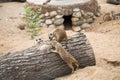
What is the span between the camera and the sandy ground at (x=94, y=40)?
5.39 meters

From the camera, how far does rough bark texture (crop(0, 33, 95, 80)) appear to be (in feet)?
16.8

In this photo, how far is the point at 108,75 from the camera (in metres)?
5.23

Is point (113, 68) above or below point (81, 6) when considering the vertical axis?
below

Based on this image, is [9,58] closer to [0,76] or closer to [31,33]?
[0,76]

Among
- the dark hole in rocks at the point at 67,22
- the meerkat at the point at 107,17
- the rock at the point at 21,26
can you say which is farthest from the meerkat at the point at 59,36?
the meerkat at the point at 107,17

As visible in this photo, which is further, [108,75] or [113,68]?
[113,68]

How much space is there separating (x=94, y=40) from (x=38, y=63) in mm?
2952

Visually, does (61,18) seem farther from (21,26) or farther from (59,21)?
(21,26)

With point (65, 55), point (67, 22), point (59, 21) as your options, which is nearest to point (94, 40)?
point (59, 21)

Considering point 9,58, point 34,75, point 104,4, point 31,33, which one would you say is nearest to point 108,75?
point 34,75

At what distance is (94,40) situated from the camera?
7.88 metres

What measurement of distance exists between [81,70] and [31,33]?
11.7ft

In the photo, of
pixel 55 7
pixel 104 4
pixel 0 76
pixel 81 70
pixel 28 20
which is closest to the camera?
pixel 0 76

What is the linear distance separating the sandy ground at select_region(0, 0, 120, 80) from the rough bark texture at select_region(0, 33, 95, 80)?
207 mm
